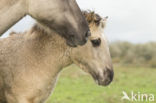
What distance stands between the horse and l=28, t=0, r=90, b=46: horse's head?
196 cm

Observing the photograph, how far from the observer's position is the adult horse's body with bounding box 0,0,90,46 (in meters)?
5.09

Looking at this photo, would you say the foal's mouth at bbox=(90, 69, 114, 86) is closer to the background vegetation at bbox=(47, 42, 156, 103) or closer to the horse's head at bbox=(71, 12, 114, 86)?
the horse's head at bbox=(71, 12, 114, 86)

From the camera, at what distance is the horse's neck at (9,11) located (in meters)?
5.18

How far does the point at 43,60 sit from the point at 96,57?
912 millimetres

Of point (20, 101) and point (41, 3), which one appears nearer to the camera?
point (41, 3)

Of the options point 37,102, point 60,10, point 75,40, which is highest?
point 60,10

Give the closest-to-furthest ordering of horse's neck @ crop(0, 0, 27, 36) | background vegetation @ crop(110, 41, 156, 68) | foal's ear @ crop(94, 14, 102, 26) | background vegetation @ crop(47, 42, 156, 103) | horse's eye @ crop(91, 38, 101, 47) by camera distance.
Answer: horse's neck @ crop(0, 0, 27, 36), horse's eye @ crop(91, 38, 101, 47), foal's ear @ crop(94, 14, 102, 26), background vegetation @ crop(47, 42, 156, 103), background vegetation @ crop(110, 41, 156, 68)

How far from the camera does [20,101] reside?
6.95 meters

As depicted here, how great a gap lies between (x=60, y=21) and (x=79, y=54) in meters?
2.27

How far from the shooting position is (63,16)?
16.7ft

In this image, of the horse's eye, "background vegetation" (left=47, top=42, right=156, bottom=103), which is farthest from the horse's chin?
"background vegetation" (left=47, top=42, right=156, bottom=103)

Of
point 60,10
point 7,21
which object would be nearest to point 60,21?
point 60,10

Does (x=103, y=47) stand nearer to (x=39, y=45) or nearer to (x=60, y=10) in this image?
(x=39, y=45)

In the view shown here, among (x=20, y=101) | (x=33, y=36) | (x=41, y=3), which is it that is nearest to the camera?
(x=41, y=3)
